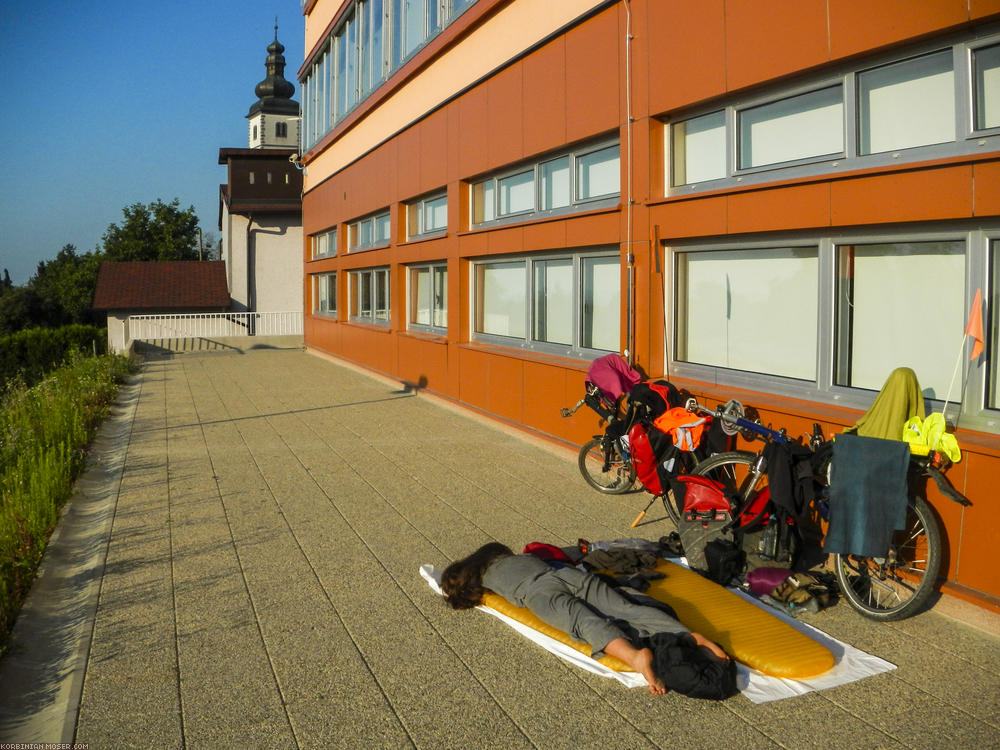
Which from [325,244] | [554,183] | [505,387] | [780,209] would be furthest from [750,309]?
[325,244]

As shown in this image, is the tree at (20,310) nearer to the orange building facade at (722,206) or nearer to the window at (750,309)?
the orange building facade at (722,206)

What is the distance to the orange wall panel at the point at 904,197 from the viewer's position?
17.4 ft

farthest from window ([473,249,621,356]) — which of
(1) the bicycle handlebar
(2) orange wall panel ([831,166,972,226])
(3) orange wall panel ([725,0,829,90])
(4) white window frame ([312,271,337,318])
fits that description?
(4) white window frame ([312,271,337,318])

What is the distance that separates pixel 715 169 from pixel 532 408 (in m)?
4.26

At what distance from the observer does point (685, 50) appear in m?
7.84

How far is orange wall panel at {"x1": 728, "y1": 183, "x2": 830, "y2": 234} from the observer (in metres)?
6.38

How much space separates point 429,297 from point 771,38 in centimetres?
989

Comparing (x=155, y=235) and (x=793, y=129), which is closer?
(x=793, y=129)

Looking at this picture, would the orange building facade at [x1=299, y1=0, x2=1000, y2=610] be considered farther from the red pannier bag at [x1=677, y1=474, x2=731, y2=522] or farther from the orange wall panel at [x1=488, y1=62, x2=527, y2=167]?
the red pannier bag at [x1=677, y1=474, x2=731, y2=522]

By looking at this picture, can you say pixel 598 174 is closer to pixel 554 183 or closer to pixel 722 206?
pixel 554 183

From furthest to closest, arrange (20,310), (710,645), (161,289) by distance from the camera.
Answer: (20,310)
(161,289)
(710,645)

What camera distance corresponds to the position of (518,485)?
28.3 feet

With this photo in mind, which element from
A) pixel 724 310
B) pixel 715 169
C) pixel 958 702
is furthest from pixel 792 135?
pixel 958 702

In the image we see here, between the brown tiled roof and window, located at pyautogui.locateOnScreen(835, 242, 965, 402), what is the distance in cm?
4278
